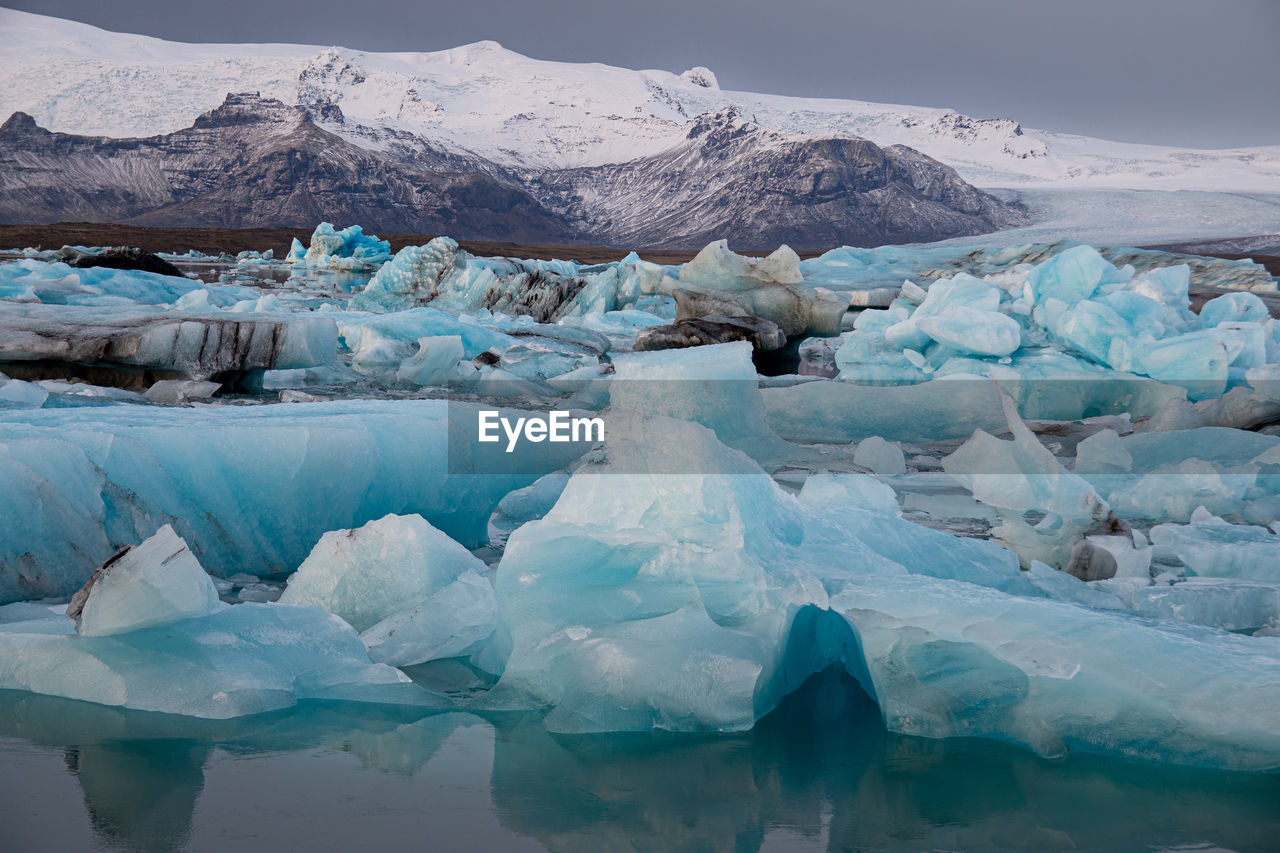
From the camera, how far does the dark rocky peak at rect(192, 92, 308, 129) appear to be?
370 ft

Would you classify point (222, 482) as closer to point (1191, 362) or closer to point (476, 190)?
point (1191, 362)

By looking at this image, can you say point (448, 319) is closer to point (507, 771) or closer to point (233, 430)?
point (233, 430)

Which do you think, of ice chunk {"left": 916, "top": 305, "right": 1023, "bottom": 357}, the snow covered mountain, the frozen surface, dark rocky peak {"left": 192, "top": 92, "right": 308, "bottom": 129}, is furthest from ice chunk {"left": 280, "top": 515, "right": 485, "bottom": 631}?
dark rocky peak {"left": 192, "top": 92, "right": 308, "bottom": 129}

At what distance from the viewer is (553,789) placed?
164cm

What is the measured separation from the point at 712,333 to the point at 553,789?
7222mm

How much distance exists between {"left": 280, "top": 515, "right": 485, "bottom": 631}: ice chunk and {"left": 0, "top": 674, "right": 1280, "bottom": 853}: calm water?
483 mm

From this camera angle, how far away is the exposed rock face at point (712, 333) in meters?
8.63

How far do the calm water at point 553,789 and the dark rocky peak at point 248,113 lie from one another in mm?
120913

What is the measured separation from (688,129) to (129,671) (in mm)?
120486

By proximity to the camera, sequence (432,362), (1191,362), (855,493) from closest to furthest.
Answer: (855,493) → (1191,362) → (432,362)

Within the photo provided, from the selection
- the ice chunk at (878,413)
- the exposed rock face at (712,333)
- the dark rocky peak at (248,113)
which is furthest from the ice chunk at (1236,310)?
the dark rocky peak at (248,113)

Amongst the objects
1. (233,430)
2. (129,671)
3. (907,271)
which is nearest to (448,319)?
(233,430)

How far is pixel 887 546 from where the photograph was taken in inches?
107

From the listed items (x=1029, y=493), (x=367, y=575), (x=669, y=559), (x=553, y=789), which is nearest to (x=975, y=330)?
(x=1029, y=493)
